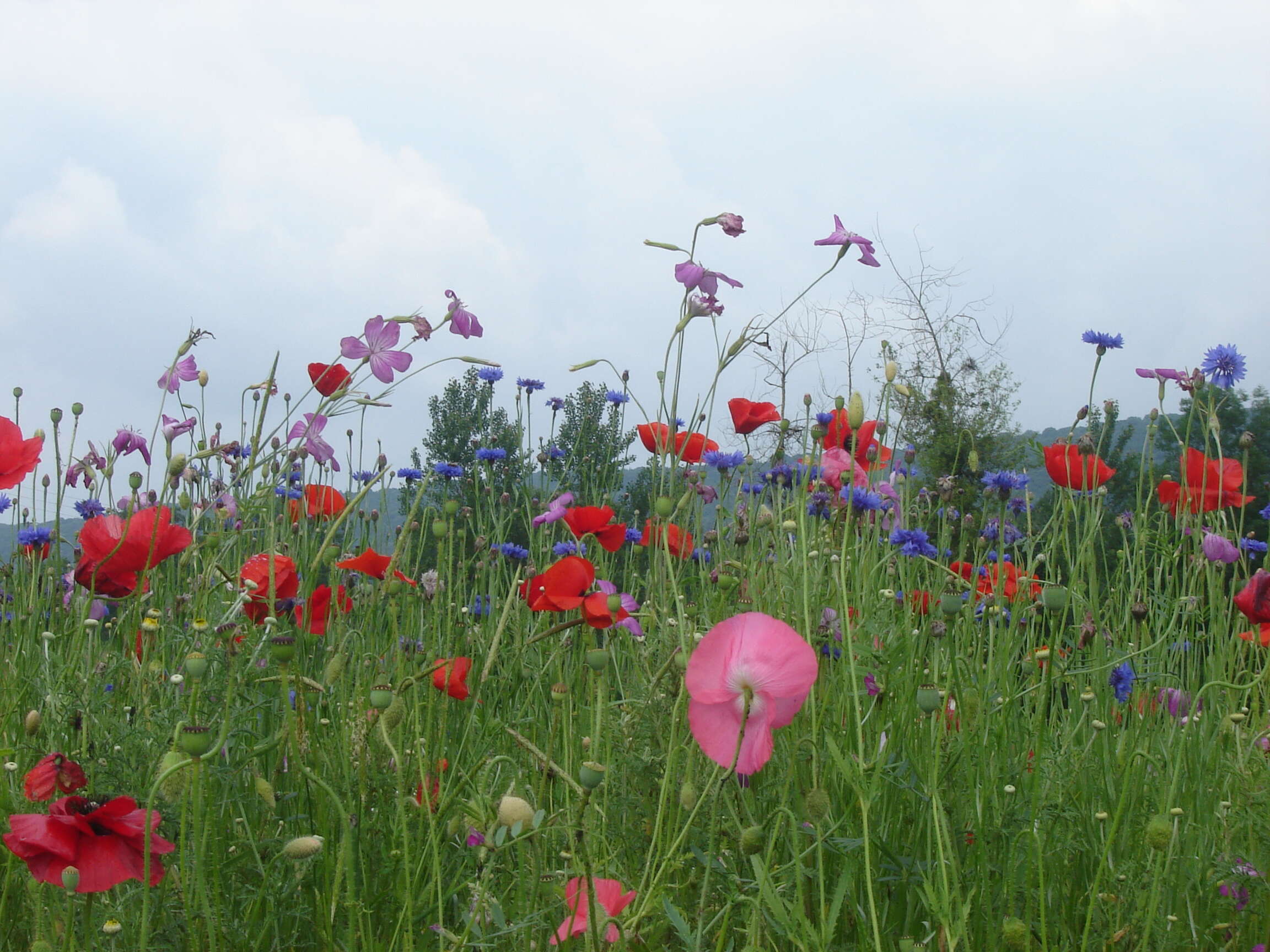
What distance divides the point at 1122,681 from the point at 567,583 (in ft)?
4.20

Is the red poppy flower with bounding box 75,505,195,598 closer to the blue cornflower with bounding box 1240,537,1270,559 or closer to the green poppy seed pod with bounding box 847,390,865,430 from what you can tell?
the green poppy seed pod with bounding box 847,390,865,430

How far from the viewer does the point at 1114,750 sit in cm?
167

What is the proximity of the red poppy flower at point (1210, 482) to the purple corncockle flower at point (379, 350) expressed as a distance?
1727 millimetres

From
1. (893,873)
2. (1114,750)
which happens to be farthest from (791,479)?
(893,873)

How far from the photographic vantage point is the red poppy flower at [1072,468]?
1.89m

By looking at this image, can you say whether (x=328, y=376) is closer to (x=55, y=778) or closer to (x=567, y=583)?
(x=567, y=583)

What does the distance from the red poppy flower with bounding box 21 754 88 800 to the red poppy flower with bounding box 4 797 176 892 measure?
0.07 m

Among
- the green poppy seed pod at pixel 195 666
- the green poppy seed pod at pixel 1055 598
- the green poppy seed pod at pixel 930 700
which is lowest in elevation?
the green poppy seed pod at pixel 930 700

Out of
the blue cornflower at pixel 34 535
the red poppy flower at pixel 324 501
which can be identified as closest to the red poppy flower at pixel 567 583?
the red poppy flower at pixel 324 501

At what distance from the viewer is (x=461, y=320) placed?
157 cm

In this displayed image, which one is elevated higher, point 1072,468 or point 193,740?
point 1072,468

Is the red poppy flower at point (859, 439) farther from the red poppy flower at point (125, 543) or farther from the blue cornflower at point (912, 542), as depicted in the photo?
the red poppy flower at point (125, 543)

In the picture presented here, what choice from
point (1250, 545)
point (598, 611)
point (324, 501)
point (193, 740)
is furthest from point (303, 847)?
point (1250, 545)

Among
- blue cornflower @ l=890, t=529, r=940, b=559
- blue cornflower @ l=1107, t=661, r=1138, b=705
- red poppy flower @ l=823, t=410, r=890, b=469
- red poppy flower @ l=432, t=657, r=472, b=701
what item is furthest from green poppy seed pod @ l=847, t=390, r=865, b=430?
blue cornflower @ l=1107, t=661, r=1138, b=705
